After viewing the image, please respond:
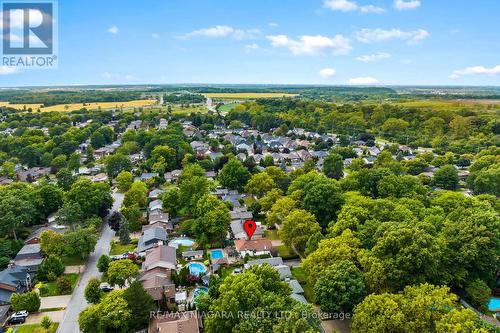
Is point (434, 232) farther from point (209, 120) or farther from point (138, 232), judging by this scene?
point (209, 120)

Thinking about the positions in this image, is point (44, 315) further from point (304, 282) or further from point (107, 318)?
point (304, 282)

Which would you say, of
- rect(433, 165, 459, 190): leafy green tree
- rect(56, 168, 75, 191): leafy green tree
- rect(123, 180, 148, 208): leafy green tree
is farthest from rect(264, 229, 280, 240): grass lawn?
rect(433, 165, 459, 190): leafy green tree

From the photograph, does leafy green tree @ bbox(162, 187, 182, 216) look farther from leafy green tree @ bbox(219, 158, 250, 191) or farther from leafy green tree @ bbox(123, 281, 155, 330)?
leafy green tree @ bbox(123, 281, 155, 330)

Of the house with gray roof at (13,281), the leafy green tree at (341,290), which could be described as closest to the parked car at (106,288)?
the house with gray roof at (13,281)

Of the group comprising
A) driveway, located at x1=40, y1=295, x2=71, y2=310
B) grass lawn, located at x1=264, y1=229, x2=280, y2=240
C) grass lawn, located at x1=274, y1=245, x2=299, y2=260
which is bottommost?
driveway, located at x1=40, y1=295, x2=71, y2=310

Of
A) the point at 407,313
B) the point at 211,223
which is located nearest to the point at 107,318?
the point at 211,223
